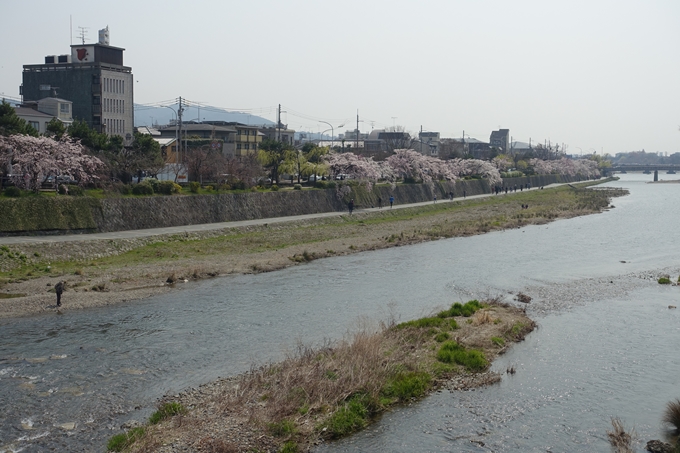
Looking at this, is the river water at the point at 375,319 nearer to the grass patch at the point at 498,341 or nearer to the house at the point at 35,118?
the grass patch at the point at 498,341

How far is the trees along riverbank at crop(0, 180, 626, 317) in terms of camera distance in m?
25.7

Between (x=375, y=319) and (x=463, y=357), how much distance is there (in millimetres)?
5049

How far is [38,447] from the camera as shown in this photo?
13.0m

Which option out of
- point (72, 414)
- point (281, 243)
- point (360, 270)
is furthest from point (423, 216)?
point (72, 414)

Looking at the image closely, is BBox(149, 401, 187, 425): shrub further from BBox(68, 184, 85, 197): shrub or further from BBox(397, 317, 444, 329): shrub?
BBox(68, 184, 85, 197): shrub

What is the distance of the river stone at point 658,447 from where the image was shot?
13.1 metres

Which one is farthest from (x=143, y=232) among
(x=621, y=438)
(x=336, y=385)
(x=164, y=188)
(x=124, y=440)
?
(x=621, y=438)

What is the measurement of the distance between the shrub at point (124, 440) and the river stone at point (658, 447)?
1033 cm

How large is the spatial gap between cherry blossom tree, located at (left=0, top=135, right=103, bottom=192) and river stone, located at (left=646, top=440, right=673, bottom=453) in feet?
108

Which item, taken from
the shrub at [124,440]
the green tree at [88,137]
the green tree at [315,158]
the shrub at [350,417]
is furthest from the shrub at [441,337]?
the green tree at [315,158]

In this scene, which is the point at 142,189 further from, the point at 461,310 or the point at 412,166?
the point at 412,166

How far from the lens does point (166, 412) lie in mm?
14062

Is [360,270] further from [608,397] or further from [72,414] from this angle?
[72,414]

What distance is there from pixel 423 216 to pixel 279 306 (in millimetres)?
36457
